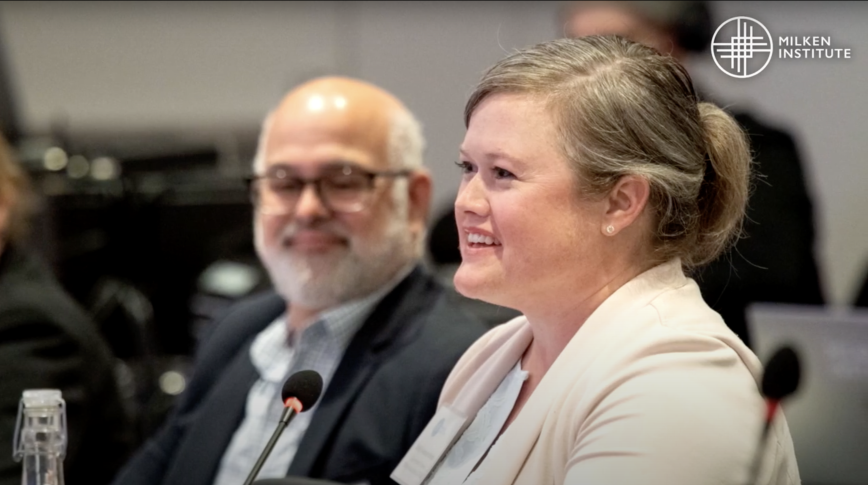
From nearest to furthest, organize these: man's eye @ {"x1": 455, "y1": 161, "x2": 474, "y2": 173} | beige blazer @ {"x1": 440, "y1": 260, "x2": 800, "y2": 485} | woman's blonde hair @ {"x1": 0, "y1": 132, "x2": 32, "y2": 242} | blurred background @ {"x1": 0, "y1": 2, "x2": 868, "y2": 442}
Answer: beige blazer @ {"x1": 440, "y1": 260, "x2": 800, "y2": 485} → man's eye @ {"x1": 455, "y1": 161, "x2": 474, "y2": 173} → blurred background @ {"x1": 0, "y1": 2, "x2": 868, "y2": 442} → woman's blonde hair @ {"x1": 0, "y1": 132, "x2": 32, "y2": 242}

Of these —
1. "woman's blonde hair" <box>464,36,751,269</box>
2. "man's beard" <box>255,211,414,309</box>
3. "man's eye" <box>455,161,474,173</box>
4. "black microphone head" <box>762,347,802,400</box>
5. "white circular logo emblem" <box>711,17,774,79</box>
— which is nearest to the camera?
"black microphone head" <box>762,347,802,400</box>

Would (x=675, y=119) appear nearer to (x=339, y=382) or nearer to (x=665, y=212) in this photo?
(x=665, y=212)

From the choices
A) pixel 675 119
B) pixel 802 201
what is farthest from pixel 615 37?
pixel 802 201

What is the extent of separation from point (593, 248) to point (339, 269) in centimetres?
82

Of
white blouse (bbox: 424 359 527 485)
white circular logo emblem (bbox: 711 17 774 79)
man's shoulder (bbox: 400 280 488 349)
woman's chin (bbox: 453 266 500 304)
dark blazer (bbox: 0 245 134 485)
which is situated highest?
white circular logo emblem (bbox: 711 17 774 79)

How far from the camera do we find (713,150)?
138 centimetres

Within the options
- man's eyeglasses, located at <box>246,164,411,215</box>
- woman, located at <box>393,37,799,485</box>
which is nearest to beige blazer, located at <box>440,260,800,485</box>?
woman, located at <box>393,37,799,485</box>

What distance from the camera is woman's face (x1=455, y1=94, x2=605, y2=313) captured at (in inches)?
52.7

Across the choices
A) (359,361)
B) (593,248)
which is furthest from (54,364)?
(593,248)

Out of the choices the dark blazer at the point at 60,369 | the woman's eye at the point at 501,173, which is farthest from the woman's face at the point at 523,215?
the dark blazer at the point at 60,369

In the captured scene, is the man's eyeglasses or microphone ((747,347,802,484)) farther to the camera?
the man's eyeglasses

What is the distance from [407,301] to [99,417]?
33.3 inches

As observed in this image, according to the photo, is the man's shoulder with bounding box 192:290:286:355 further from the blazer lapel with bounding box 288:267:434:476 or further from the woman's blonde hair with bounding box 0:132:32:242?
the woman's blonde hair with bounding box 0:132:32:242

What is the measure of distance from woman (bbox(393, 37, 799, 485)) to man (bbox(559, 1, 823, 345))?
284 mm
